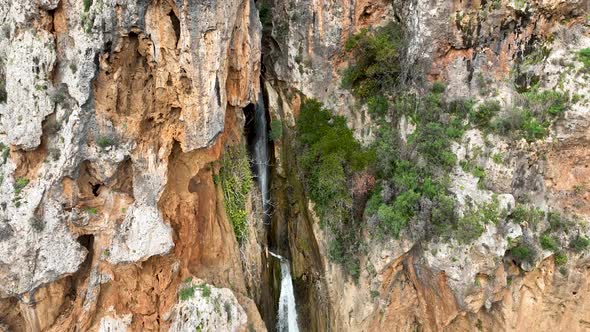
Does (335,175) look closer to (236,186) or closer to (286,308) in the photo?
(236,186)

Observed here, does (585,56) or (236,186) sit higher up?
(585,56)

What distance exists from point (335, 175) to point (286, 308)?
6411mm

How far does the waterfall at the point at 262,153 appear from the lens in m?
18.7

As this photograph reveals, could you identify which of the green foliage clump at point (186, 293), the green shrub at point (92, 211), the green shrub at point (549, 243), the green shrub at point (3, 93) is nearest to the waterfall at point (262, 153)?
the green foliage clump at point (186, 293)

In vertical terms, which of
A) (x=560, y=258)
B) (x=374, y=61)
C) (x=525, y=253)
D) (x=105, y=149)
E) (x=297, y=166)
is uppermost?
(x=374, y=61)

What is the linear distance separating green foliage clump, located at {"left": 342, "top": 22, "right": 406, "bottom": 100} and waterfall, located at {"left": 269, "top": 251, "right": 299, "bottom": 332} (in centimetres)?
842

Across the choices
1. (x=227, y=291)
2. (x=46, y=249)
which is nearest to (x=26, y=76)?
(x=46, y=249)

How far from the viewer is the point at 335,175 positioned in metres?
16.3

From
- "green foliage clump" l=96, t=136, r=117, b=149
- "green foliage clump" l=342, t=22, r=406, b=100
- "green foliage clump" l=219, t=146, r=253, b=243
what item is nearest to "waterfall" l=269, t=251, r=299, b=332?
"green foliage clump" l=219, t=146, r=253, b=243

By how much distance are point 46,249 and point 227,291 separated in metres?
5.60

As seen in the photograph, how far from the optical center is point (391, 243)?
1498 cm

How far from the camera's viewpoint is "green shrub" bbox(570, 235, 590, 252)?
13.5 m

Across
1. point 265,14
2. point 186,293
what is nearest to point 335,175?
point 186,293

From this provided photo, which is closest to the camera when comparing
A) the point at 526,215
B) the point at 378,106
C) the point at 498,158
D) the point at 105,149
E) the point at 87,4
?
the point at 87,4
